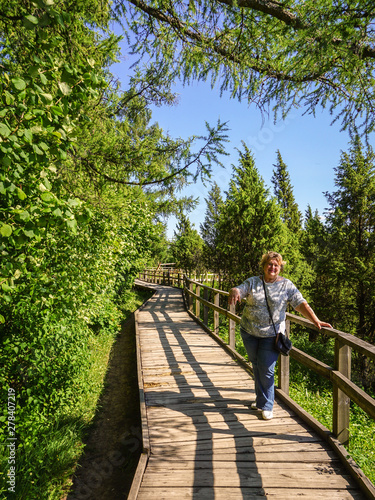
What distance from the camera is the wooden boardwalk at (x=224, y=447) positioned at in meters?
2.66

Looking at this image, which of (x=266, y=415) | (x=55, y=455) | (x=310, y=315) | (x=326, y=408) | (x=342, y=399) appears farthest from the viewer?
(x=326, y=408)

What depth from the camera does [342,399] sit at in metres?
3.10

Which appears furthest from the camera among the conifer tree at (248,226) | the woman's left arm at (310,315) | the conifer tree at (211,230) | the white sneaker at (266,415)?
the conifer tree at (211,230)

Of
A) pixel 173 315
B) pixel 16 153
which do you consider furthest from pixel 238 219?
pixel 16 153

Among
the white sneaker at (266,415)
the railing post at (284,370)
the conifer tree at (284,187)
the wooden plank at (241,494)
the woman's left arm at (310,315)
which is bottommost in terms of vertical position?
the wooden plank at (241,494)

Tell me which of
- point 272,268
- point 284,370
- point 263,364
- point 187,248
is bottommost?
point 284,370

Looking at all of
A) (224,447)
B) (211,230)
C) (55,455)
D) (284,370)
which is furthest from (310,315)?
(211,230)

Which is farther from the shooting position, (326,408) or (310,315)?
(326,408)

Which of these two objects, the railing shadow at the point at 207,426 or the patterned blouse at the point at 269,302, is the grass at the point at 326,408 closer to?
the railing shadow at the point at 207,426

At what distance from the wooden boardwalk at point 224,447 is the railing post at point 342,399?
225 millimetres

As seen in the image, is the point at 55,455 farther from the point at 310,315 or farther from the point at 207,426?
the point at 310,315

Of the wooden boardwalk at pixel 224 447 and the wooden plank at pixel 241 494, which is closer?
the wooden plank at pixel 241 494

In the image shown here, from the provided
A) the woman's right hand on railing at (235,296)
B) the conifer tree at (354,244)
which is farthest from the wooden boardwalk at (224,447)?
the conifer tree at (354,244)

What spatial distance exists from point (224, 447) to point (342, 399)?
1.36 metres
